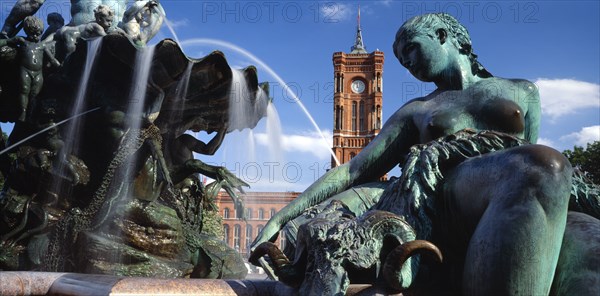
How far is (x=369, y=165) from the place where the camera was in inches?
94.8

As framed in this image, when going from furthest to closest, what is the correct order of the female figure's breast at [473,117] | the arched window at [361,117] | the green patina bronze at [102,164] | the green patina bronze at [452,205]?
the arched window at [361,117]
the green patina bronze at [102,164]
the female figure's breast at [473,117]
the green patina bronze at [452,205]

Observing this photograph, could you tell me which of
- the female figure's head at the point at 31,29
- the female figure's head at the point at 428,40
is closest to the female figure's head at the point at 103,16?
the female figure's head at the point at 31,29

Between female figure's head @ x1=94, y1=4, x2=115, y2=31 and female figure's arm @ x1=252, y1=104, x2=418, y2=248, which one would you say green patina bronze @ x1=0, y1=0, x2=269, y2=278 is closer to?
female figure's head @ x1=94, y1=4, x2=115, y2=31

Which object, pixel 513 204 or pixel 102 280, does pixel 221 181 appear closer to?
pixel 102 280

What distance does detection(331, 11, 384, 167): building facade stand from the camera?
9588 centimetres

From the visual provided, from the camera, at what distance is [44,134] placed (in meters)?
7.43

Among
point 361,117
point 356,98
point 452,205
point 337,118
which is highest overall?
point 356,98

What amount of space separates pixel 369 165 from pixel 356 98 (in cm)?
9692

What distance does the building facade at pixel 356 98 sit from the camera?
95875 mm

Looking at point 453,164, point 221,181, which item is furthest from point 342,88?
point 453,164

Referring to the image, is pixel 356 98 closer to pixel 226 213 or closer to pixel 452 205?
pixel 226 213

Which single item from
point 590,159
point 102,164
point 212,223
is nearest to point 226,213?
point 590,159

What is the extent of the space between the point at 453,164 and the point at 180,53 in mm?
5642

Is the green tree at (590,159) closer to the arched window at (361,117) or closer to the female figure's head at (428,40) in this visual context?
the female figure's head at (428,40)
